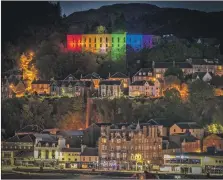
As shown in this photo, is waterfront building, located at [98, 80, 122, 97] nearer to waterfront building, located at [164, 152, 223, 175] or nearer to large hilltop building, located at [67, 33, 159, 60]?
large hilltop building, located at [67, 33, 159, 60]

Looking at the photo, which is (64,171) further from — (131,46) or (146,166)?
(131,46)

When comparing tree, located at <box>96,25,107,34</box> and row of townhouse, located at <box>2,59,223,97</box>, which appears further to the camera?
tree, located at <box>96,25,107,34</box>

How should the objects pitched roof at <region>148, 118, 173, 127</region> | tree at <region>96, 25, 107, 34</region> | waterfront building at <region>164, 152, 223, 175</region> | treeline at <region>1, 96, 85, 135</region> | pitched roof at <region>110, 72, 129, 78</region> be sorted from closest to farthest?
waterfront building at <region>164, 152, 223, 175</region> < pitched roof at <region>148, 118, 173, 127</region> < treeline at <region>1, 96, 85, 135</region> < pitched roof at <region>110, 72, 129, 78</region> < tree at <region>96, 25, 107, 34</region>

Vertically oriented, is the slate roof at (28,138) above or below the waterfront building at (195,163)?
above

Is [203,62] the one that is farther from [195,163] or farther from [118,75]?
[195,163]

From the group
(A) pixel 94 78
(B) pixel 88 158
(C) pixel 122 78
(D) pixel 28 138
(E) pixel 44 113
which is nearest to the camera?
(B) pixel 88 158

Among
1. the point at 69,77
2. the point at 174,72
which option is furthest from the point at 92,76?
the point at 174,72

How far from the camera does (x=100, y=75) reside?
24.5 meters

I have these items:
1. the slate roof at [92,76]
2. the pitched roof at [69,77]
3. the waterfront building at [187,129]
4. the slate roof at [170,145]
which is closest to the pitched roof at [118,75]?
the slate roof at [92,76]

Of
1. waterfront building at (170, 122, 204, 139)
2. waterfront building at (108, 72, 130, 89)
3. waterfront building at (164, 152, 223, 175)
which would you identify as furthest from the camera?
waterfront building at (108, 72, 130, 89)

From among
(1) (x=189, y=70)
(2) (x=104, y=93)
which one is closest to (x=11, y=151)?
(2) (x=104, y=93)

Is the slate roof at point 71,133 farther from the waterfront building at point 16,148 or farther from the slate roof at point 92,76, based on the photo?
the slate roof at point 92,76

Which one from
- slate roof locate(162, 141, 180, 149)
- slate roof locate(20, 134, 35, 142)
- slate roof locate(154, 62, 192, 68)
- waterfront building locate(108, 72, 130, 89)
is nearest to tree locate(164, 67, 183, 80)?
slate roof locate(154, 62, 192, 68)

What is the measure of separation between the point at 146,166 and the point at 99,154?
0.80 m
